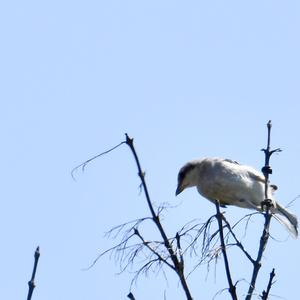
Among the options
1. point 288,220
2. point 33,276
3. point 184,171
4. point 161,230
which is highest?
point 184,171

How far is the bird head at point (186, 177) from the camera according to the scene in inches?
411

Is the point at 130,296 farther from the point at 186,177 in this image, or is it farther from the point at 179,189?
the point at 179,189

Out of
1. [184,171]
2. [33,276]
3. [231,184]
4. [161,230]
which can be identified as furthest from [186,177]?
[33,276]

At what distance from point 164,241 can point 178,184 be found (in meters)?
7.26

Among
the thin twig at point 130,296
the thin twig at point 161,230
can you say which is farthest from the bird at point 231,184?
the thin twig at point 130,296

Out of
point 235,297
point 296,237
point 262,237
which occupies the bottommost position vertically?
point 235,297

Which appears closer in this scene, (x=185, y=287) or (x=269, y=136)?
(x=185, y=287)

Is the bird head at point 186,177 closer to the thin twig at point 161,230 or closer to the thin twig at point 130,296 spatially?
the thin twig at point 161,230

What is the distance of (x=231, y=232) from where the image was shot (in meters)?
4.37

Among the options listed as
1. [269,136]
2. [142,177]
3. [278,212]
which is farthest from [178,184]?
[142,177]

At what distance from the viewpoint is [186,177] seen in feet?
35.1

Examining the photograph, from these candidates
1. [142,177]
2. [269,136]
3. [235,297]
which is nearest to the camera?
[235,297]

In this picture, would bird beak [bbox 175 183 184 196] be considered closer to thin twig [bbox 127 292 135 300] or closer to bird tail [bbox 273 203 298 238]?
bird tail [bbox 273 203 298 238]

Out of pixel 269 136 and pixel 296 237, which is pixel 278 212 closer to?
pixel 296 237
